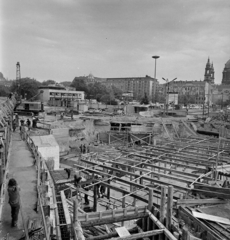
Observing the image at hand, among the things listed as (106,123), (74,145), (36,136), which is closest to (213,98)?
(106,123)

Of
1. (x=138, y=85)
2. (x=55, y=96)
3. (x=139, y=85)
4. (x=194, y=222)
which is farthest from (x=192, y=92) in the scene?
(x=194, y=222)

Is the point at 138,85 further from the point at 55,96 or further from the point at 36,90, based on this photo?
the point at 36,90

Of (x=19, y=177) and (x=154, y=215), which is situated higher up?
(x=19, y=177)

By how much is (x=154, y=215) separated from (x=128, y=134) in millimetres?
21633

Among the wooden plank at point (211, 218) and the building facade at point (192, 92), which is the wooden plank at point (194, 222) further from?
the building facade at point (192, 92)

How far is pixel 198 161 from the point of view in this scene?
1438 centimetres

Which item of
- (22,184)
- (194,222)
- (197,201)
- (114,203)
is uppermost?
(22,184)

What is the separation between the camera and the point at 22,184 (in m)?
8.95

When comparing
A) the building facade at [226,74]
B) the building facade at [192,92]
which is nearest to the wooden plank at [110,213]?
the building facade at [192,92]

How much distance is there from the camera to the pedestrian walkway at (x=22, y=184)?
20.1ft

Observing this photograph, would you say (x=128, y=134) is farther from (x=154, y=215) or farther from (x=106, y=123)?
(x=154, y=215)

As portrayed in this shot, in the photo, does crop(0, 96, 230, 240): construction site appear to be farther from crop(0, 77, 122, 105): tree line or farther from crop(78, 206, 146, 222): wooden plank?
crop(0, 77, 122, 105): tree line

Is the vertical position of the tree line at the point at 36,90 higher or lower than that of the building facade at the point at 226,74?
lower

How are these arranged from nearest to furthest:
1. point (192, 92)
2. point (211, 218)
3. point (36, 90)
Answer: point (211, 218), point (36, 90), point (192, 92)
